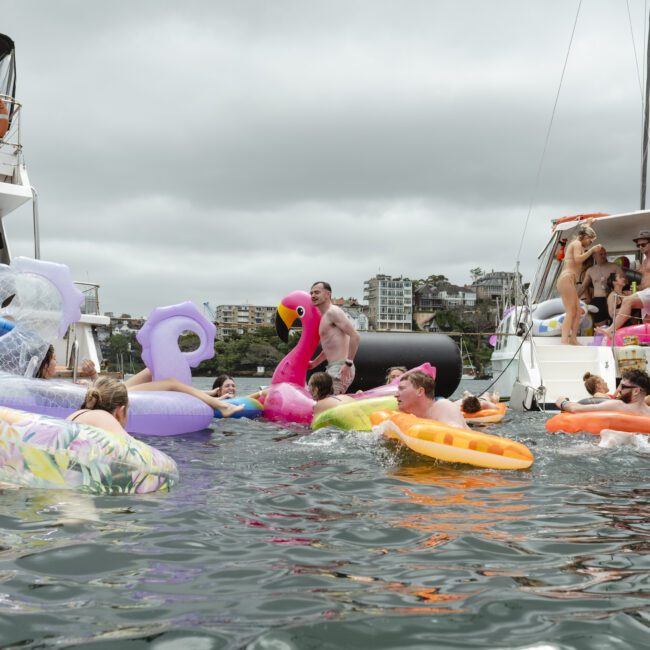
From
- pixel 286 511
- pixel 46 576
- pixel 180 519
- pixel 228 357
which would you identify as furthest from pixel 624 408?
pixel 228 357

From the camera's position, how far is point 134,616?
2.66 m

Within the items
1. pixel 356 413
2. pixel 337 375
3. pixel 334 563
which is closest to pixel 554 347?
pixel 337 375

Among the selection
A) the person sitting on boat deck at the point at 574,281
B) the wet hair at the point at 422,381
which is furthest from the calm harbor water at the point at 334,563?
the person sitting on boat deck at the point at 574,281

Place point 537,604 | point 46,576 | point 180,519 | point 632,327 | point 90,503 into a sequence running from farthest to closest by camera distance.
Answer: point 632,327, point 90,503, point 180,519, point 46,576, point 537,604

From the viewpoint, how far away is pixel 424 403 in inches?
273

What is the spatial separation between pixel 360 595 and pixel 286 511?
158cm

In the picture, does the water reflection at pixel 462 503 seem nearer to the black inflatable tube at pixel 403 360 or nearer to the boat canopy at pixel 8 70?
the black inflatable tube at pixel 403 360

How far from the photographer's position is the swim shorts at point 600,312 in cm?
1312

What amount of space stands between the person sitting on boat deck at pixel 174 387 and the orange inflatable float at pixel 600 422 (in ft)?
13.3

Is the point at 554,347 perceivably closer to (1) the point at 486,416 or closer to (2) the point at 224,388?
(1) the point at 486,416

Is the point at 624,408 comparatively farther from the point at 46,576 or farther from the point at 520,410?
the point at 46,576

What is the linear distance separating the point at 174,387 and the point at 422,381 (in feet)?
11.2

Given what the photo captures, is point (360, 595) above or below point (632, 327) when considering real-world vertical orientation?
below

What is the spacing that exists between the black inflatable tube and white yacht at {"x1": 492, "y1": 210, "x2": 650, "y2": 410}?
3.60 ft
